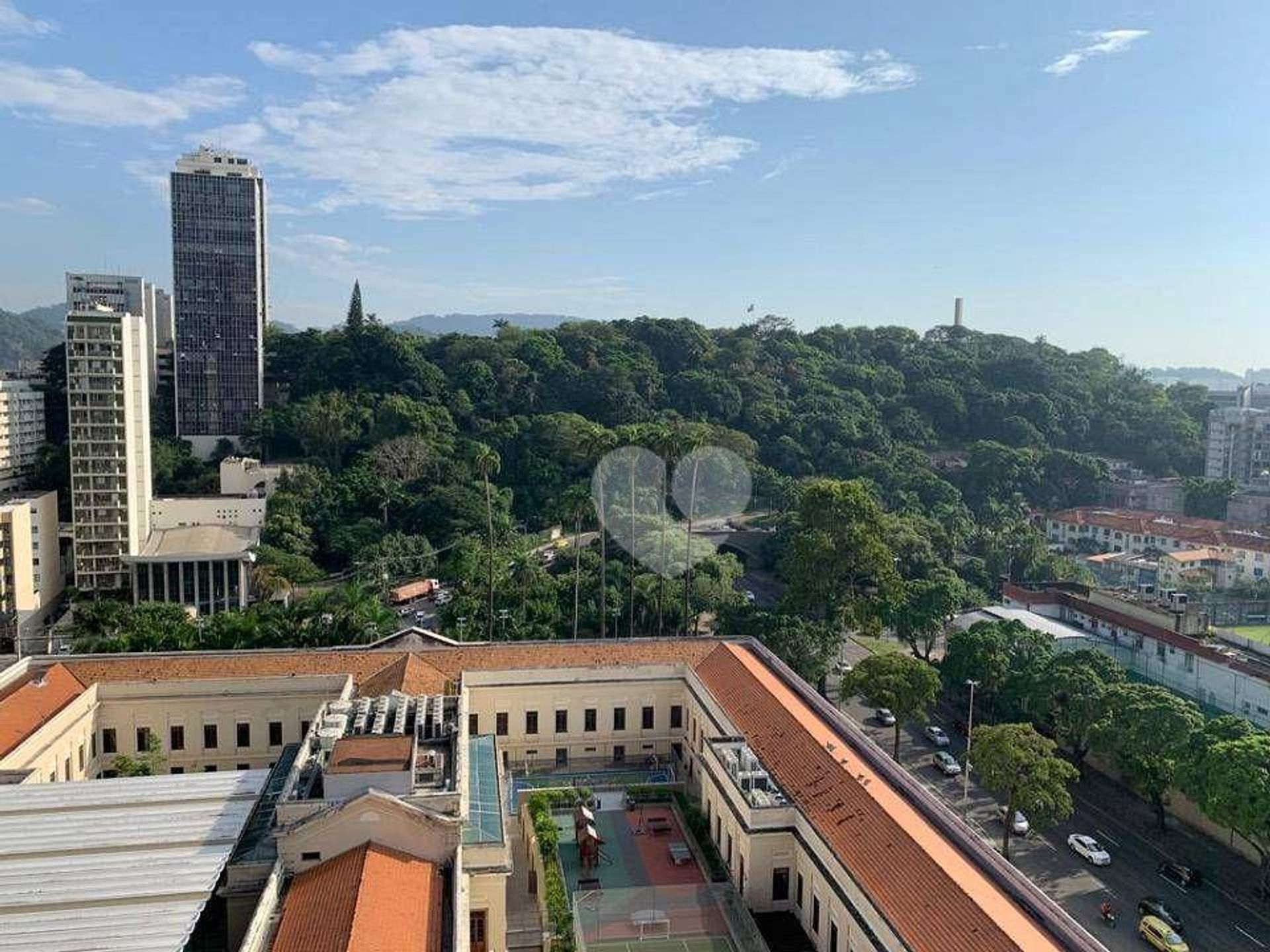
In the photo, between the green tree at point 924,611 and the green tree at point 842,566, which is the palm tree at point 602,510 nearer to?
the green tree at point 842,566

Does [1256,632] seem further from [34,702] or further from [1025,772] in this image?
[34,702]

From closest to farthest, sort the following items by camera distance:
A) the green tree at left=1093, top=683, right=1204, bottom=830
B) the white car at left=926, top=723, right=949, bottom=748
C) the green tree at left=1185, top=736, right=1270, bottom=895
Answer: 1. the green tree at left=1185, top=736, right=1270, bottom=895
2. the green tree at left=1093, top=683, right=1204, bottom=830
3. the white car at left=926, top=723, right=949, bottom=748

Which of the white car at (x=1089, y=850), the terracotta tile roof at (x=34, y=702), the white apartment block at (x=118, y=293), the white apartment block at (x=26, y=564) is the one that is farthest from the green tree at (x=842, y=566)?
the white apartment block at (x=118, y=293)

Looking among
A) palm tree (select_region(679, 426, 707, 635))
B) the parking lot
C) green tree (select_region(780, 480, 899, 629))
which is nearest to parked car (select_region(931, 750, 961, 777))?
the parking lot

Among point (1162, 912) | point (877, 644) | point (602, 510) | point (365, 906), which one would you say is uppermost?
point (602, 510)

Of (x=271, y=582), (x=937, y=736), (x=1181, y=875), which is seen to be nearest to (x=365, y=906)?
(x=1181, y=875)

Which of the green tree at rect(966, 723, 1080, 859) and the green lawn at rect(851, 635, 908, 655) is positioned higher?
the green tree at rect(966, 723, 1080, 859)

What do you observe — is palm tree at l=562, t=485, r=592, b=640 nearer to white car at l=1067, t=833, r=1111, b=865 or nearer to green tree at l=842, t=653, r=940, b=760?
green tree at l=842, t=653, r=940, b=760
